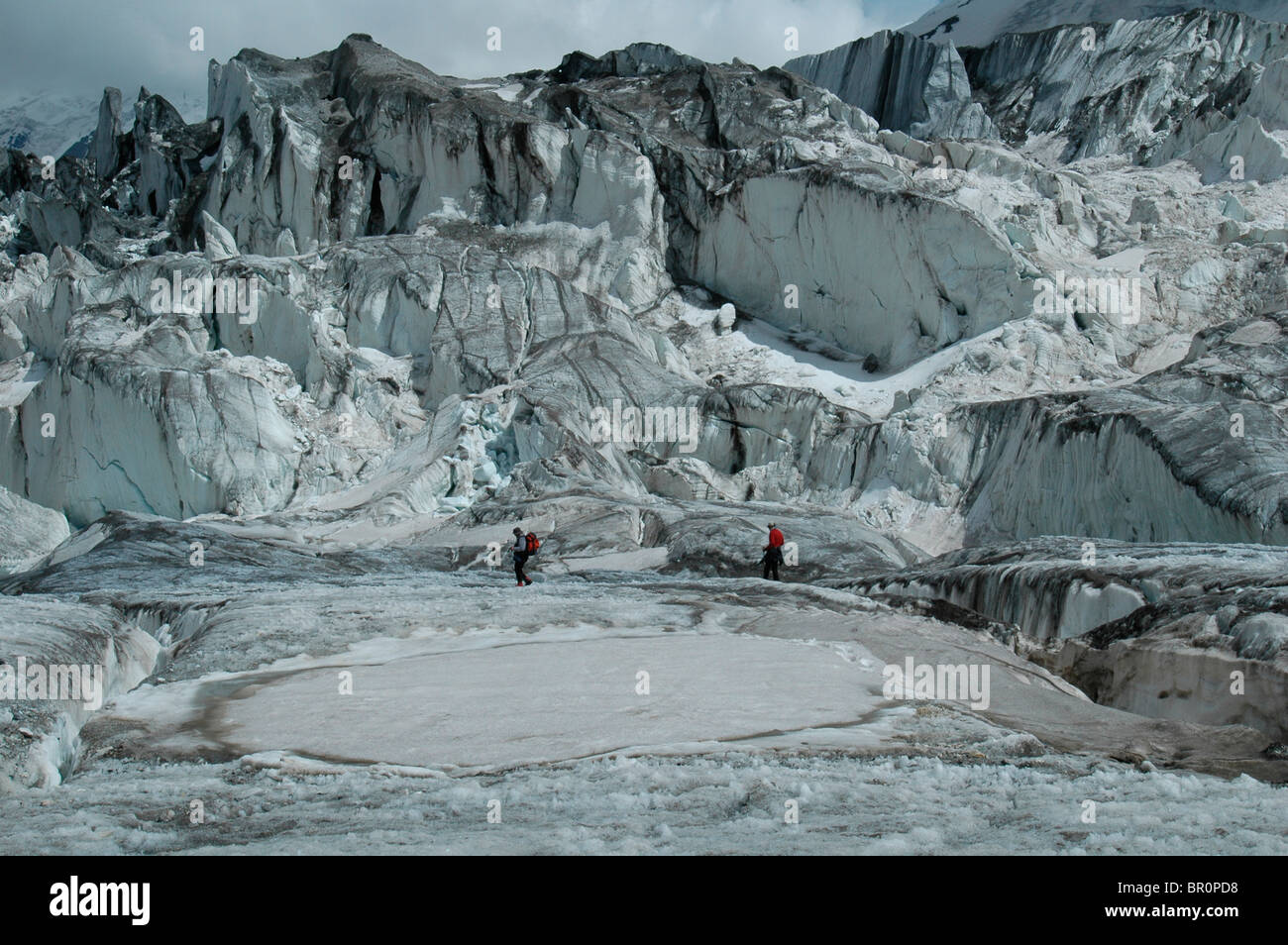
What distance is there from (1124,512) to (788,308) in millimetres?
17274

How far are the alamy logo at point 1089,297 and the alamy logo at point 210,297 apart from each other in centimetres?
2294

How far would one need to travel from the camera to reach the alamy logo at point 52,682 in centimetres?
805

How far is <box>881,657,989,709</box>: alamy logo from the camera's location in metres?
8.98

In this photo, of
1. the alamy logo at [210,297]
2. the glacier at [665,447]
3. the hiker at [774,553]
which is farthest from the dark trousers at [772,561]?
the alamy logo at [210,297]

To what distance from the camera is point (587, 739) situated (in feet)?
24.1

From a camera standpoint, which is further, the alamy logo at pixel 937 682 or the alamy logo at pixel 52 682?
the alamy logo at pixel 937 682

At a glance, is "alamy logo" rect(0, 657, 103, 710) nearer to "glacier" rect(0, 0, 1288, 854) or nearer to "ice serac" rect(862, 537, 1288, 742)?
"glacier" rect(0, 0, 1288, 854)

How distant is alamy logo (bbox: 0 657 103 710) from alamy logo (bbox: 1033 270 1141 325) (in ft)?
99.6

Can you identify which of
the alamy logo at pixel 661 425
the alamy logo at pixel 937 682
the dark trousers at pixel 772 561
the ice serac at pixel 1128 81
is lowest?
the alamy logo at pixel 937 682

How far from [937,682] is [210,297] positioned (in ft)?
94.7

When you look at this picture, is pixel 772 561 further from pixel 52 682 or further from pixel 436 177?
pixel 436 177

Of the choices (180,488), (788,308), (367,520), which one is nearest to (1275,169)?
(788,308)
